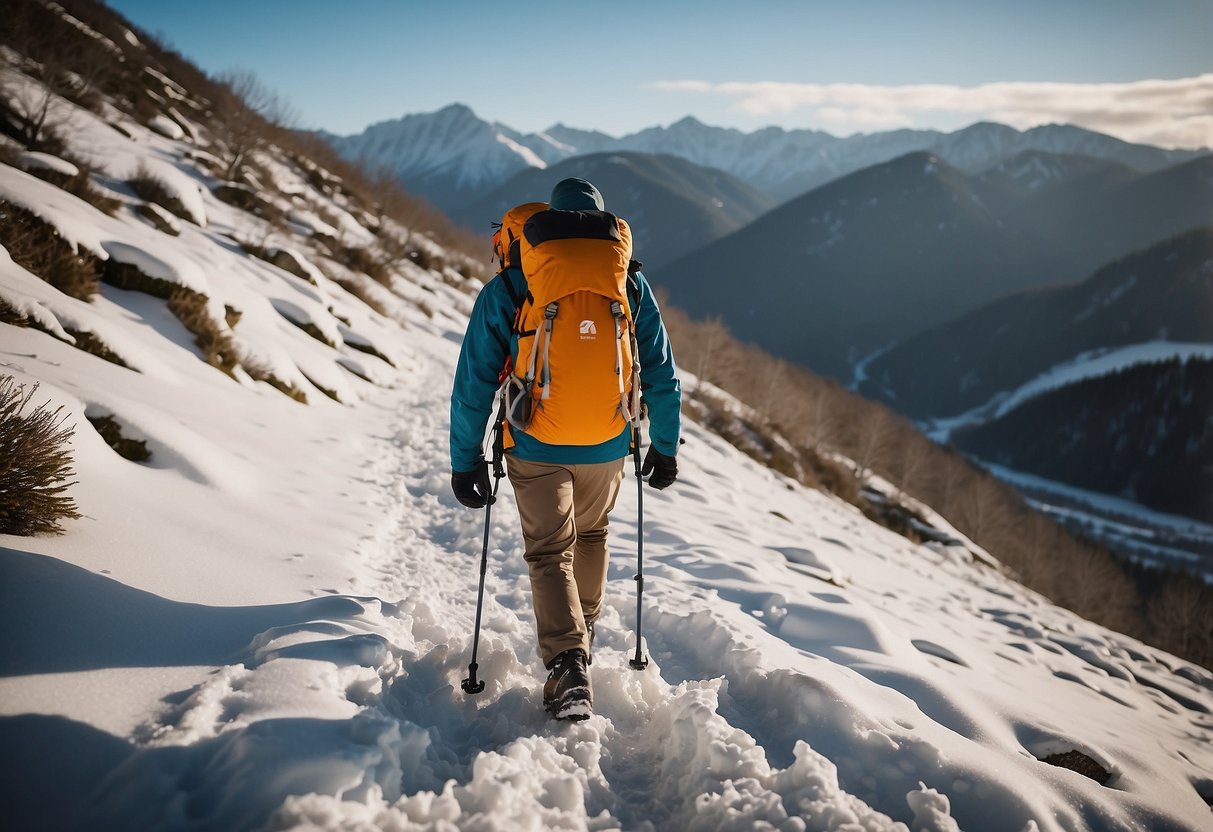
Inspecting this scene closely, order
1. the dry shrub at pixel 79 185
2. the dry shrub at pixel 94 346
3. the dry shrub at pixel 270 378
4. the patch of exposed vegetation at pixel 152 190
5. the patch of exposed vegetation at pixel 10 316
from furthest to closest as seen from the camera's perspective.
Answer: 1. the patch of exposed vegetation at pixel 152 190
2. the dry shrub at pixel 79 185
3. the dry shrub at pixel 270 378
4. the dry shrub at pixel 94 346
5. the patch of exposed vegetation at pixel 10 316

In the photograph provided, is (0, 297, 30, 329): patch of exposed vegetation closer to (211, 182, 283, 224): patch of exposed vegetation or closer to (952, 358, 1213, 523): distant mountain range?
(211, 182, 283, 224): patch of exposed vegetation

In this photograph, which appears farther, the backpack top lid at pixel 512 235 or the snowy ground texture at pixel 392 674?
the backpack top lid at pixel 512 235

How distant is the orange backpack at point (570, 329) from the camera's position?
255 cm

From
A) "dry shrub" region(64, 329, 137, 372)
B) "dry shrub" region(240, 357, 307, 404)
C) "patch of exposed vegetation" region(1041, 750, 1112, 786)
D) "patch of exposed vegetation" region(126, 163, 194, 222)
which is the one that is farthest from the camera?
"patch of exposed vegetation" region(126, 163, 194, 222)

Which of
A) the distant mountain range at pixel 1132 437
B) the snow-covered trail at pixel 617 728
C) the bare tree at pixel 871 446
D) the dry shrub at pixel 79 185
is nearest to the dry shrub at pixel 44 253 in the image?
the dry shrub at pixel 79 185

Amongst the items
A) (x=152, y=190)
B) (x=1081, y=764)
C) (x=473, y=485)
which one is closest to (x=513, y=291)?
(x=473, y=485)

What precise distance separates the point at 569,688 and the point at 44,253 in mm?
6973

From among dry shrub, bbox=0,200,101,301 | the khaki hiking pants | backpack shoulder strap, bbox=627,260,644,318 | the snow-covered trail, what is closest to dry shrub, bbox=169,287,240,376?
dry shrub, bbox=0,200,101,301

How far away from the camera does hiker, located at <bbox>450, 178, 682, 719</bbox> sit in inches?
102

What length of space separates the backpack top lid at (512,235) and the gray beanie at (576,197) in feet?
0.34

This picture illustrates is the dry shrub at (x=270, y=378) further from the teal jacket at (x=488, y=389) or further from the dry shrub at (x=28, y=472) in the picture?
the teal jacket at (x=488, y=389)

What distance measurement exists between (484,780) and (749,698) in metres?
1.75

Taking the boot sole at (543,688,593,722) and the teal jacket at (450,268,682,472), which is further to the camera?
the teal jacket at (450,268,682,472)

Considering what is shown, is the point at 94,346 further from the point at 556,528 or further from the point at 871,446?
the point at 871,446
